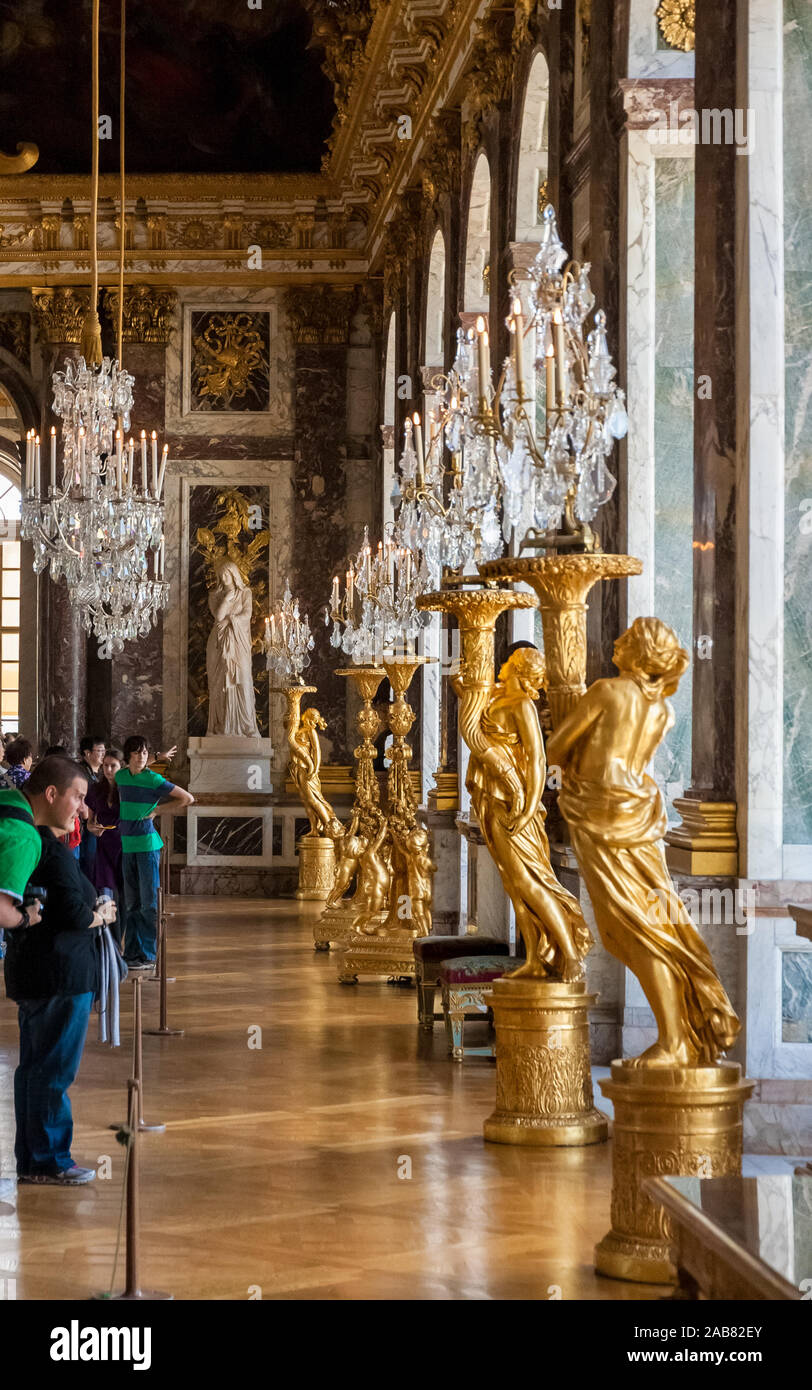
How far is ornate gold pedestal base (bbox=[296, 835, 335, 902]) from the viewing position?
19.4 meters

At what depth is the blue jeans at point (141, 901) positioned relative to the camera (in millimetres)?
12492

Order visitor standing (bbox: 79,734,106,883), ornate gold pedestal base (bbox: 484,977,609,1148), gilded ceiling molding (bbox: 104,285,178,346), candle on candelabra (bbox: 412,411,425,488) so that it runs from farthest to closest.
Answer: gilded ceiling molding (bbox: 104,285,178,346) < visitor standing (bbox: 79,734,106,883) < candle on candelabra (bbox: 412,411,425,488) < ornate gold pedestal base (bbox: 484,977,609,1148)

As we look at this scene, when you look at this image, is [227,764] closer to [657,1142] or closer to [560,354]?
[560,354]

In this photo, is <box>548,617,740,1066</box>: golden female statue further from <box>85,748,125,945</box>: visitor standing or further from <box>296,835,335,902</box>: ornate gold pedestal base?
<box>296,835,335,902</box>: ornate gold pedestal base

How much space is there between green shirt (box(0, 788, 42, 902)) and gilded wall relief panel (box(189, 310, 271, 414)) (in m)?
15.3

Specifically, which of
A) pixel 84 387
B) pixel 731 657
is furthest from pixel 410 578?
pixel 731 657

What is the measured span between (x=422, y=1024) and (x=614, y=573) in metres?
5.04

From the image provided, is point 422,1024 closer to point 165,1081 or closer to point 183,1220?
point 165,1081

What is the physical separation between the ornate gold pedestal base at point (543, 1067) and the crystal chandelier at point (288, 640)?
11847 mm

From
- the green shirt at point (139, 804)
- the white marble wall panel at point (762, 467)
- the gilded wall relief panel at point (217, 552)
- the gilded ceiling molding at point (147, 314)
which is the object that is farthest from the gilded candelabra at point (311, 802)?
the white marble wall panel at point (762, 467)

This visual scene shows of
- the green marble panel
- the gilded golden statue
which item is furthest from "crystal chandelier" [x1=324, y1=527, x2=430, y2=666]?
the green marble panel

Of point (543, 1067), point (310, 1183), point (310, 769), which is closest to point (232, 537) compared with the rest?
point (310, 769)

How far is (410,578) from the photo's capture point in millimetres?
12359

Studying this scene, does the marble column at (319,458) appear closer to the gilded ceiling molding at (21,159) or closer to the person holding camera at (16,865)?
the gilded ceiling molding at (21,159)
